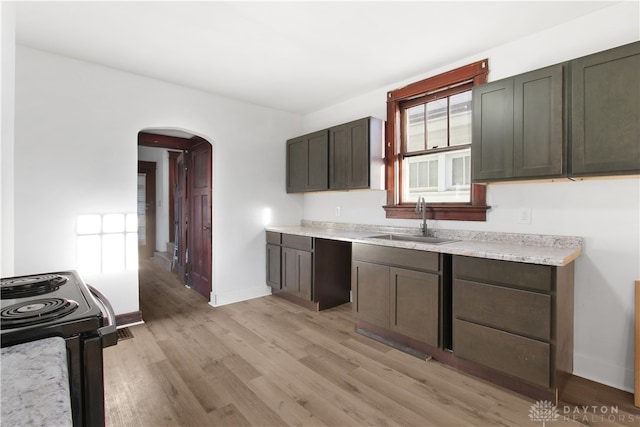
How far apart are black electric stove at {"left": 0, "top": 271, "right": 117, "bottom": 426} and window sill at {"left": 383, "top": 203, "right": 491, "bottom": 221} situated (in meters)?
2.78

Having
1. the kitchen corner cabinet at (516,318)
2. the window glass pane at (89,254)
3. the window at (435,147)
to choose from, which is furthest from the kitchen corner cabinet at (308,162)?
the window glass pane at (89,254)

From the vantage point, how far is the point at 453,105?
3.13 meters

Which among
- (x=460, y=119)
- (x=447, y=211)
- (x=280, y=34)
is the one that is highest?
(x=280, y=34)


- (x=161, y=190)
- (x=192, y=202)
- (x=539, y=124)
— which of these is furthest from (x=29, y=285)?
(x=161, y=190)

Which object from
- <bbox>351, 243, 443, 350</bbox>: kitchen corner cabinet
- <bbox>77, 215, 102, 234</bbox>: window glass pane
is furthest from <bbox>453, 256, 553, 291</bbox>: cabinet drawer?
<bbox>77, 215, 102, 234</bbox>: window glass pane

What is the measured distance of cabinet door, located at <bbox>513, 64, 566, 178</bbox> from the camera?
2127mm

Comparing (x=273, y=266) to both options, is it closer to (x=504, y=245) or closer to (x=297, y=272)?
(x=297, y=272)

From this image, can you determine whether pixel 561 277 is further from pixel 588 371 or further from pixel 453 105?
pixel 453 105

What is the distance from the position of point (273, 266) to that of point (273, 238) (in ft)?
1.22

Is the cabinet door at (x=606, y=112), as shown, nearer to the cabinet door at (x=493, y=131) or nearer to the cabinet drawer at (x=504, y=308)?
the cabinet door at (x=493, y=131)

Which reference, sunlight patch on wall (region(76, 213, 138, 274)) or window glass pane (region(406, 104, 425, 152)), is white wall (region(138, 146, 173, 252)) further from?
window glass pane (region(406, 104, 425, 152))

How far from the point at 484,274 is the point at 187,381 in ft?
7.31

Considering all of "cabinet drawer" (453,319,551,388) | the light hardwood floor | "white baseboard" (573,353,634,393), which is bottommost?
the light hardwood floor

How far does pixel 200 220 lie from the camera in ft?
14.6
